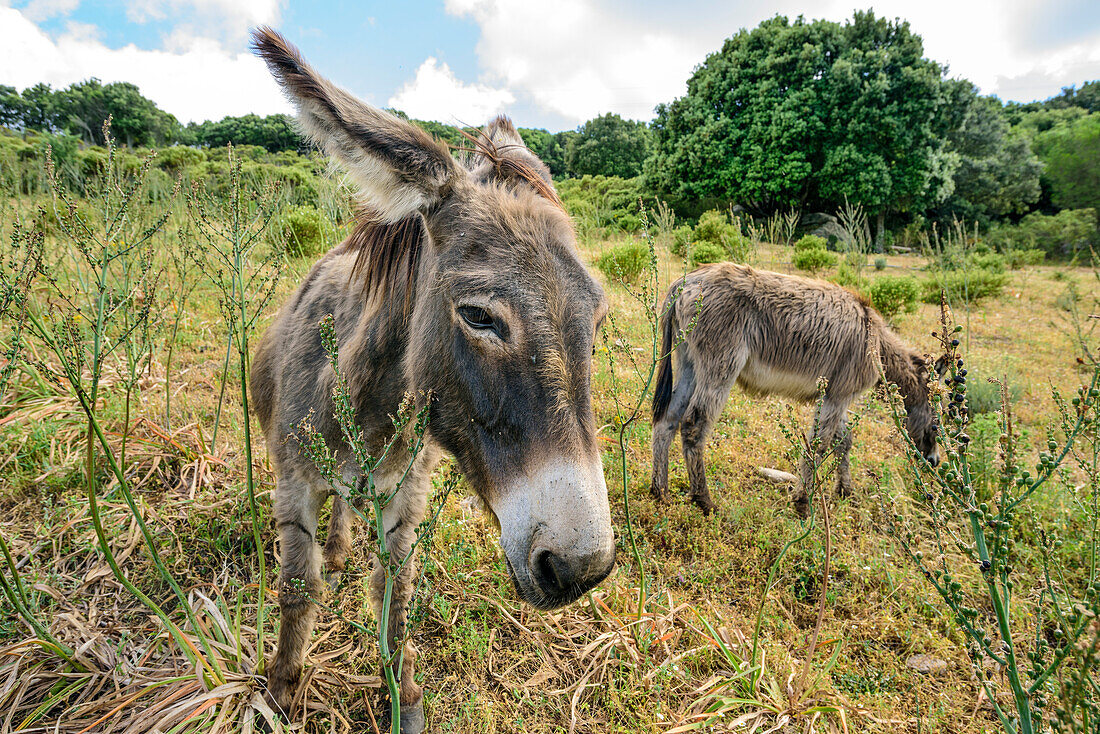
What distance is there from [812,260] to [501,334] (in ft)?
37.8

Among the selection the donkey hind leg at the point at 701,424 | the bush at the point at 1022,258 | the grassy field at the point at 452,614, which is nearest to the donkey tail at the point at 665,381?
the donkey hind leg at the point at 701,424

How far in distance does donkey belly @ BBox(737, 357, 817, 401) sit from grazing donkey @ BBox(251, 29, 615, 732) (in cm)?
325

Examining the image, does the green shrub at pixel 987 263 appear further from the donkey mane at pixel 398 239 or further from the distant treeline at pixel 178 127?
the distant treeline at pixel 178 127

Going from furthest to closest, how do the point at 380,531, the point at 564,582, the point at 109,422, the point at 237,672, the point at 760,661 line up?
1. the point at 109,422
2. the point at 760,661
3. the point at 237,672
4. the point at 564,582
5. the point at 380,531

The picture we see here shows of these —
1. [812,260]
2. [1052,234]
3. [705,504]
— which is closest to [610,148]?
[1052,234]

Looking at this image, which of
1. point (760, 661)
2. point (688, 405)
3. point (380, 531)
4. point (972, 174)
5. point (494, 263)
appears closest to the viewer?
point (380, 531)

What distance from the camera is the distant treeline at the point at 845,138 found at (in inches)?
794

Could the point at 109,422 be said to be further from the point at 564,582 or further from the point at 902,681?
the point at 902,681

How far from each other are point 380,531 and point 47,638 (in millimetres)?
1972

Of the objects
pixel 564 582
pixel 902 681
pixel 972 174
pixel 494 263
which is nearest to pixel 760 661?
pixel 902 681

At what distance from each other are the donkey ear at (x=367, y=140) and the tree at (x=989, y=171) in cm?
3620

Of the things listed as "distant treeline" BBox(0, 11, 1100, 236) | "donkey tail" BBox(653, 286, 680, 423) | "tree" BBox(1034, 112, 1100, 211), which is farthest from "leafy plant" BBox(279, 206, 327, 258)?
"tree" BBox(1034, 112, 1100, 211)

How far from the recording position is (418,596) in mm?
1134

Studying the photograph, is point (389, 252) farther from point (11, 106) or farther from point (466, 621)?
point (11, 106)
